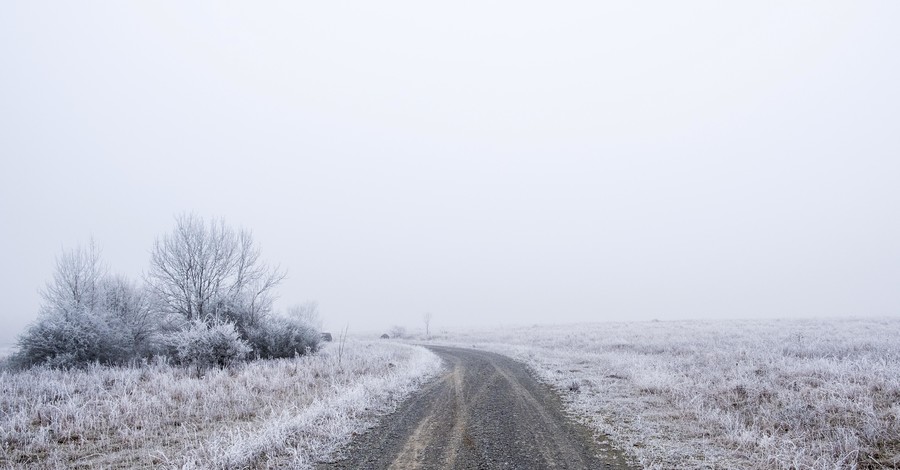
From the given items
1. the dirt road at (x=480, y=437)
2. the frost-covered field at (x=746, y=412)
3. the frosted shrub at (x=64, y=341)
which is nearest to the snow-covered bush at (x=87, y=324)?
the frosted shrub at (x=64, y=341)

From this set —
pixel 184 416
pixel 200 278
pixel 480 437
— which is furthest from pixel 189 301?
pixel 480 437

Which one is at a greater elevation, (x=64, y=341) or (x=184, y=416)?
(x=64, y=341)

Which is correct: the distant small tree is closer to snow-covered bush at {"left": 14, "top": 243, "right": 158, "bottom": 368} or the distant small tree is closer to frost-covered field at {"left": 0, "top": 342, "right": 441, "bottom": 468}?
snow-covered bush at {"left": 14, "top": 243, "right": 158, "bottom": 368}

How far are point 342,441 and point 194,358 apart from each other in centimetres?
1419

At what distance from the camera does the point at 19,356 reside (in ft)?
59.1

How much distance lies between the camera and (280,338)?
2470cm

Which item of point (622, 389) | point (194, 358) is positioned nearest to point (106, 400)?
point (194, 358)

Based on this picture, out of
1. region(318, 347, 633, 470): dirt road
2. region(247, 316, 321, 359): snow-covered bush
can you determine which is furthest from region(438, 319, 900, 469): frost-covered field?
region(247, 316, 321, 359): snow-covered bush

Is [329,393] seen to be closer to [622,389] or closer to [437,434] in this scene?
[437,434]

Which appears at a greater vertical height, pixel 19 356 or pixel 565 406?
pixel 19 356

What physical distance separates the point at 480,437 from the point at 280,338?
62.9ft

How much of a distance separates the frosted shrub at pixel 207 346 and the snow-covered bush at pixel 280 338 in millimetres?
2831

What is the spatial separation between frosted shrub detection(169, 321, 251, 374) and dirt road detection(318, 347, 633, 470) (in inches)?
452

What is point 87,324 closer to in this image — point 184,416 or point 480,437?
point 184,416
